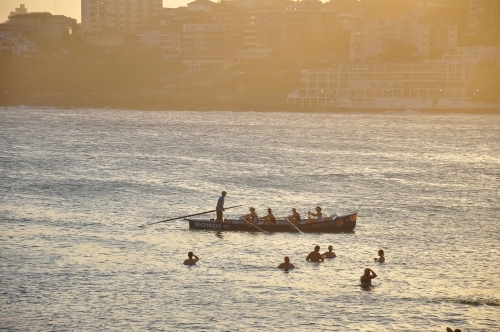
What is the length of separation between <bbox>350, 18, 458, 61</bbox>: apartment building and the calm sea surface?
8945 cm

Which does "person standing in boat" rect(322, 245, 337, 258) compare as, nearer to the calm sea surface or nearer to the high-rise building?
the calm sea surface

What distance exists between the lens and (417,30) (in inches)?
7470

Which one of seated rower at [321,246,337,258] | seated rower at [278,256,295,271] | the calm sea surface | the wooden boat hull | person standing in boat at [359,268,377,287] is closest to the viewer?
the calm sea surface

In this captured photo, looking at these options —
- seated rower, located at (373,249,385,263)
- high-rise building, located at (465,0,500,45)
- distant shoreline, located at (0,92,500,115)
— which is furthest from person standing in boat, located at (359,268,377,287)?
high-rise building, located at (465,0,500,45)

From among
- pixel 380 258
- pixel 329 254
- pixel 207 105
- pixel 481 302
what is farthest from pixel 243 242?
pixel 207 105

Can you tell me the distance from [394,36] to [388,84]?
2112cm

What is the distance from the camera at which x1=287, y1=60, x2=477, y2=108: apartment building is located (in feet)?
552

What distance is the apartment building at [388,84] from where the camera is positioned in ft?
552

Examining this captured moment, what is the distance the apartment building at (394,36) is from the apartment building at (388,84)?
1466 cm

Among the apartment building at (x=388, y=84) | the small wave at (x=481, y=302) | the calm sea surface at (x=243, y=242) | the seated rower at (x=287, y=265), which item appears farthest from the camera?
the apartment building at (x=388, y=84)

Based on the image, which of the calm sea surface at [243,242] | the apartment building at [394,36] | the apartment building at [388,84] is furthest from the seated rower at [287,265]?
the apartment building at [394,36]

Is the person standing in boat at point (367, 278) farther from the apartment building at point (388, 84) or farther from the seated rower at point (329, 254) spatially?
the apartment building at point (388, 84)

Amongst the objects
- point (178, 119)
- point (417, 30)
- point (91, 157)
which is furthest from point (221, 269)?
point (417, 30)

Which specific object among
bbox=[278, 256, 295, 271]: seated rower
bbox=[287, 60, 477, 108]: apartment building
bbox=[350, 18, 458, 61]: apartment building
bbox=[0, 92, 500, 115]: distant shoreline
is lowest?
bbox=[278, 256, 295, 271]: seated rower
